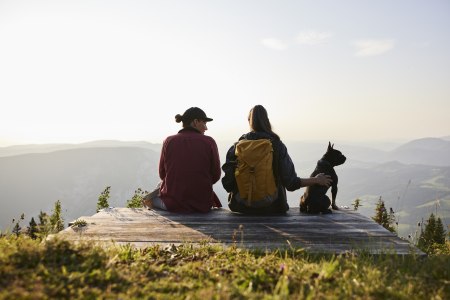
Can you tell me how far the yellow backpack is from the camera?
6867mm

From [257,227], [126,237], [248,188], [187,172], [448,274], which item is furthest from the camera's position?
[187,172]

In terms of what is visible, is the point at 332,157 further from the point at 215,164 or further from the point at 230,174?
the point at 215,164

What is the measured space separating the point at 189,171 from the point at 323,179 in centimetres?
295

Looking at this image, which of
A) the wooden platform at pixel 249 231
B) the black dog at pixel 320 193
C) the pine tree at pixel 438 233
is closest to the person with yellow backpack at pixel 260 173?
the black dog at pixel 320 193

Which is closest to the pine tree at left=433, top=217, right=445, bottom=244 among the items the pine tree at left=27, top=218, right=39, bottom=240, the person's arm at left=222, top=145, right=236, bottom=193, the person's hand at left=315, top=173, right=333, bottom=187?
the person's hand at left=315, top=173, right=333, bottom=187

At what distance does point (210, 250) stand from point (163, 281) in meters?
1.34

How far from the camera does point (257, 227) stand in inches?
243

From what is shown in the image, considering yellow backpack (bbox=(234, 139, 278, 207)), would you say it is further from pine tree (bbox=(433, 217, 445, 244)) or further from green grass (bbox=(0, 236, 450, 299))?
pine tree (bbox=(433, 217, 445, 244))

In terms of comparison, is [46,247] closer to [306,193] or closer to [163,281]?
[163,281]

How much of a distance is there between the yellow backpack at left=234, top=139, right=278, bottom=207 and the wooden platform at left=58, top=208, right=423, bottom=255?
0.44m

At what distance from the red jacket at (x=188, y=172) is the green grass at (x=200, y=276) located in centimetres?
324

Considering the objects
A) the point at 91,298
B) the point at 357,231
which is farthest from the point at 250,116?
the point at 91,298

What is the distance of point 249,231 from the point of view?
5883mm

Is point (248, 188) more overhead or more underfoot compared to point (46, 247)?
more overhead
